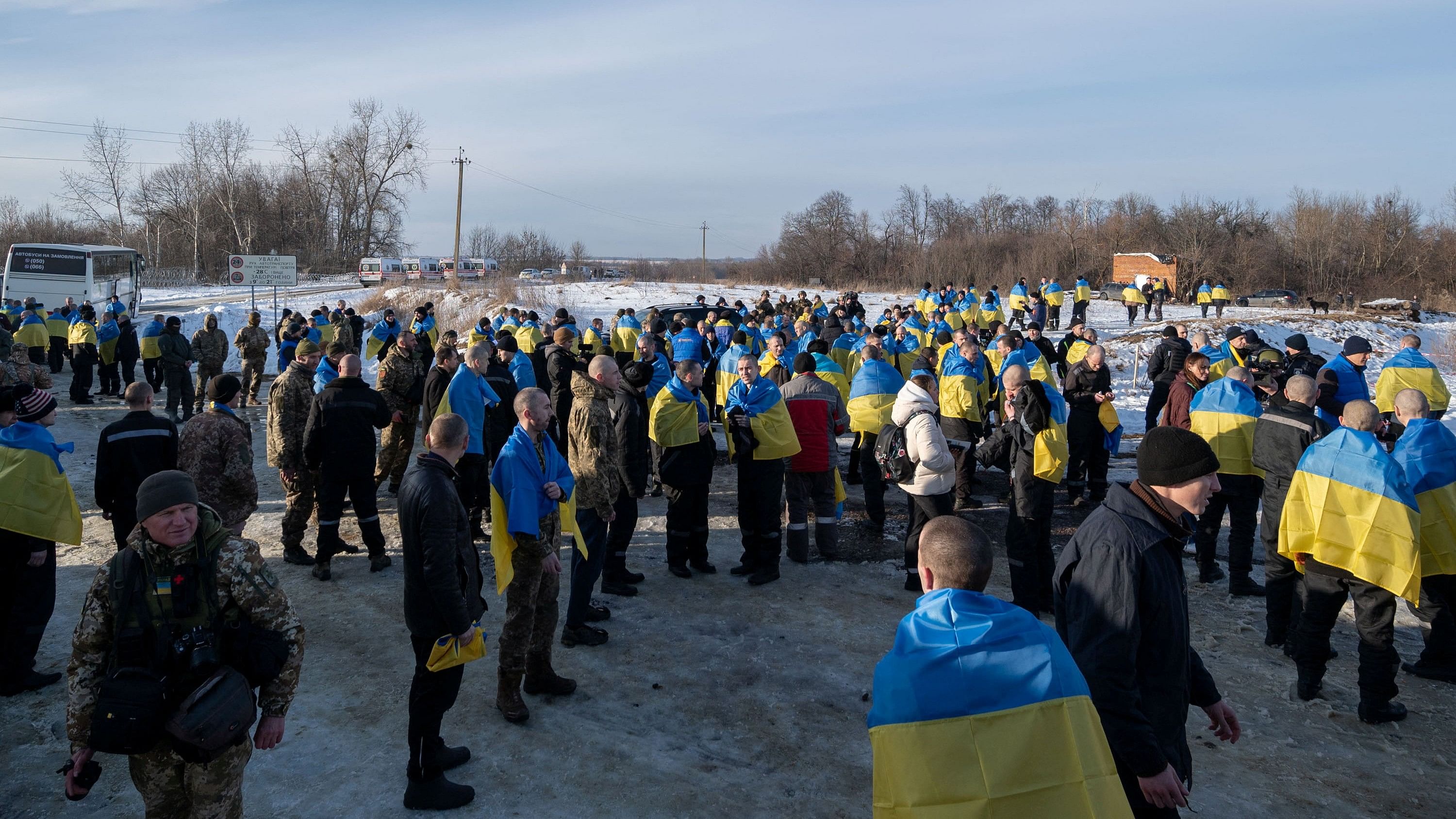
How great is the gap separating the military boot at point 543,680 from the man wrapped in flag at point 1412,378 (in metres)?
8.83

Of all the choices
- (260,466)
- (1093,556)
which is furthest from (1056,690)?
(260,466)

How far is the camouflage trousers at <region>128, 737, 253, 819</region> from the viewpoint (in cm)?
294

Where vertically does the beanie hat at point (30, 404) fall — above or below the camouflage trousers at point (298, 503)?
above

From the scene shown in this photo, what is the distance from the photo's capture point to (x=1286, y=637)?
6082 mm

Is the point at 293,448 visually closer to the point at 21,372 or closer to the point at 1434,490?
the point at 21,372

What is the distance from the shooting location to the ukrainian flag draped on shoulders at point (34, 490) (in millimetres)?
5039

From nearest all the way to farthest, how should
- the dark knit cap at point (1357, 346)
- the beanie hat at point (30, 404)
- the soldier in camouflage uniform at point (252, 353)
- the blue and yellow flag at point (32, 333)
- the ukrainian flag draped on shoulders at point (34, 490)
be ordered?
the ukrainian flag draped on shoulders at point (34, 490)
the beanie hat at point (30, 404)
the dark knit cap at point (1357, 346)
the soldier in camouflage uniform at point (252, 353)
the blue and yellow flag at point (32, 333)

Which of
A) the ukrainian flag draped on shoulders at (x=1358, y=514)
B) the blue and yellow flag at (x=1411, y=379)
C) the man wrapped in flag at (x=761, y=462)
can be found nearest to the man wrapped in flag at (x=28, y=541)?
the man wrapped in flag at (x=761, y=462)

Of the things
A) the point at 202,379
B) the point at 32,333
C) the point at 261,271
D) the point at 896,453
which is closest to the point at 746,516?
the point at 896,453

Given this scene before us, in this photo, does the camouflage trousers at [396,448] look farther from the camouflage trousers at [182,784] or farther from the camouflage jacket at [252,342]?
the camouflage jacket at [252,342]

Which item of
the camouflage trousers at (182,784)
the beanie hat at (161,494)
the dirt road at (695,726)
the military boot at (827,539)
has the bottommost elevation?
the dirt road at (695,726)

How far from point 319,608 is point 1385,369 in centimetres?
1092

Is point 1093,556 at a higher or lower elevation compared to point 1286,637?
higher

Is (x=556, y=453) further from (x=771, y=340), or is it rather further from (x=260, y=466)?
(x=260, y=466)
